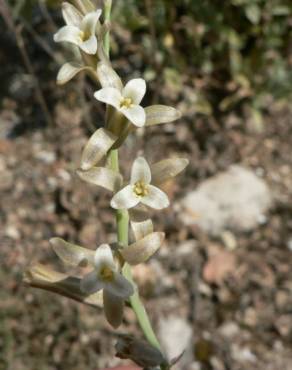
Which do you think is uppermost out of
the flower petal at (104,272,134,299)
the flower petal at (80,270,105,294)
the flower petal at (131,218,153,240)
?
the flower petal at (131,218,153,240)

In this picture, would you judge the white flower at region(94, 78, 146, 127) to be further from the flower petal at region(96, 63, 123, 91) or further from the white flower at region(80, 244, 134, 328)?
the white flower at region(80, 244, 134, 328)

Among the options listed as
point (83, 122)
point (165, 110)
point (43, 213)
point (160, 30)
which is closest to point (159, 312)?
point (43, 213)

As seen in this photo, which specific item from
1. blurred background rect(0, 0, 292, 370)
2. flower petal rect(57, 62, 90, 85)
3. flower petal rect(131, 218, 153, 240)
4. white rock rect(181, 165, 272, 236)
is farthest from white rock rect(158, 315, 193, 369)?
flower petal rect(57, 62, 90, 85)

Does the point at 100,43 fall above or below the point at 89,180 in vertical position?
above

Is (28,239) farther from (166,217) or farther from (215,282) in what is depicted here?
(215,282)

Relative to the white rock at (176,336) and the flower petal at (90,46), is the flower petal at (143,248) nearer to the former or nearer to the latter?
the flower petal at (90,46)
